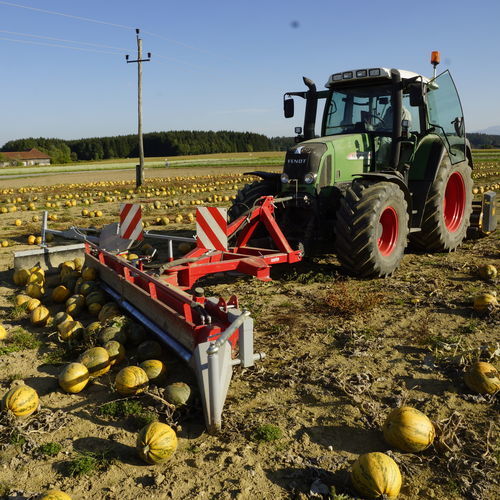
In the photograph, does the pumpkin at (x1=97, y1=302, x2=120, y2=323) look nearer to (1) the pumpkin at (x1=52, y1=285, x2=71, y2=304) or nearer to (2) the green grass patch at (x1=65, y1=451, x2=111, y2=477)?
(1) the pumpkin at (x1=52, y1=285, x2=71, y2=304)

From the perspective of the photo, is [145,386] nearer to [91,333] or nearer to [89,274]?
[91,333]

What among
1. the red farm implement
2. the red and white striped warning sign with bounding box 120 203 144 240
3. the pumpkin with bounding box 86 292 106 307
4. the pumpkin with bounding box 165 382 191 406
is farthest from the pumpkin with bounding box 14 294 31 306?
the pumpkin with bounding box 165 382 191 406

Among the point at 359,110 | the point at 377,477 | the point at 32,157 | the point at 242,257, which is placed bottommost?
the point at 377,477

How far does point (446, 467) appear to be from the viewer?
3225 mm

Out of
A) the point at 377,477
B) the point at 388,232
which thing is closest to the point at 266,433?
the point at 377,477

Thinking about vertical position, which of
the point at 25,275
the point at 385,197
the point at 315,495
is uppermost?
the point at 385,197

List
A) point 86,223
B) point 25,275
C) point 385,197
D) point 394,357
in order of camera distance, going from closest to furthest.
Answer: point 394,357, point 385,197, point 25,275, point 86,223

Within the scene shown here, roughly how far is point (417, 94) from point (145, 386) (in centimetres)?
604

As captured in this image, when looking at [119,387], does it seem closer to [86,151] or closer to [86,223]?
[86,223]

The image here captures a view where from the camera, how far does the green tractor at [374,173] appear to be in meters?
7.09

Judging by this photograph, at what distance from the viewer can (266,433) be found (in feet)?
11.8

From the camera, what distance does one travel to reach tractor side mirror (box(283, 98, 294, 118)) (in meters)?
9.20

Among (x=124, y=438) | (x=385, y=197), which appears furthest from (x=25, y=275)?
(x=385, y=197)

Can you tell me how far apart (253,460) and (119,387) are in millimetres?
1451
